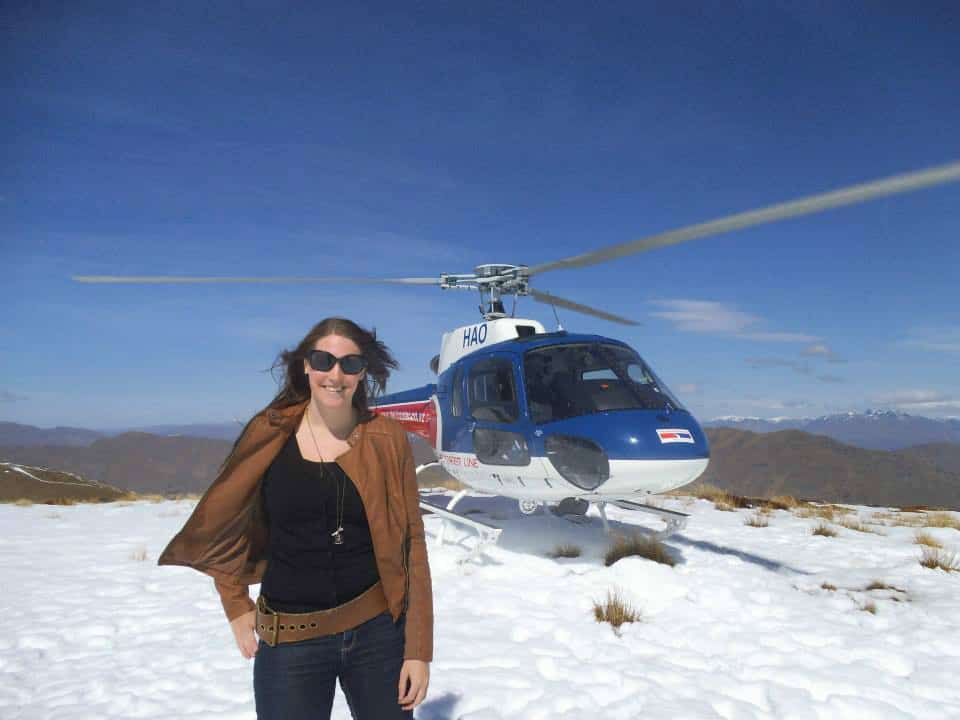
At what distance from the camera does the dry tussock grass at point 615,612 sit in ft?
17.3

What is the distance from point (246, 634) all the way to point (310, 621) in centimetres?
33

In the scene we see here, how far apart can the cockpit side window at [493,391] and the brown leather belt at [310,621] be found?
482 centimetres

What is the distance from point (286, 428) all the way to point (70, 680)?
3591 millimetres

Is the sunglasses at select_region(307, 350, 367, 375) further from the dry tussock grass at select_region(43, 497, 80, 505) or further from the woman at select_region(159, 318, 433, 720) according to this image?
the dry tussock grass at select_region(43, 497, 80, 505)

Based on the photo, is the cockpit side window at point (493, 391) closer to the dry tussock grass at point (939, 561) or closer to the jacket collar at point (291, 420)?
the jacket collar at point (291, 420)

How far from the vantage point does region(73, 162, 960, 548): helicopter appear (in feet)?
19.9

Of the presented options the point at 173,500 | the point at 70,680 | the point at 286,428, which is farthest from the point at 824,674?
the point at 173,500

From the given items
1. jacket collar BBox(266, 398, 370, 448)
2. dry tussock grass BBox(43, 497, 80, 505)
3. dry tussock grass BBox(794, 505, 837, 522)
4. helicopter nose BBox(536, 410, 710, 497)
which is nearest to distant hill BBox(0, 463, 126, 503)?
dry tussock grass BBox(43, 497, 80, 505)

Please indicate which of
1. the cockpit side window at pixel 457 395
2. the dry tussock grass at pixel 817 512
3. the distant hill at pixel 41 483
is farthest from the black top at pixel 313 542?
the distant hill at pixel 41 483

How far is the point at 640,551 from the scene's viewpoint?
23.1 ft

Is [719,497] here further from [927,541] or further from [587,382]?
[587,382]

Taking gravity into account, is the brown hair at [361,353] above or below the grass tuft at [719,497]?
above

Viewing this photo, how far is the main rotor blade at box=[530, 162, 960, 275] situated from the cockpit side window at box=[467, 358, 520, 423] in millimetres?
1879

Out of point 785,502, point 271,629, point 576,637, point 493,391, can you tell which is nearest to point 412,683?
point 271,629
